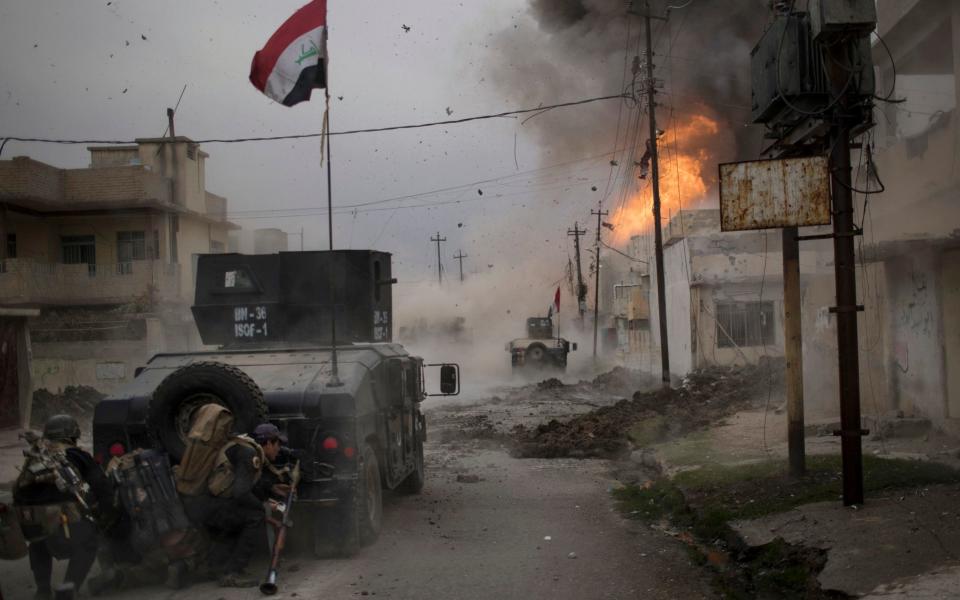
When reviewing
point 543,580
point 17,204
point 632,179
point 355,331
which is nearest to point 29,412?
point 17,204

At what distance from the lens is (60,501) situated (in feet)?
19.0

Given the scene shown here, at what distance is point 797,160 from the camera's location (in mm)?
7562

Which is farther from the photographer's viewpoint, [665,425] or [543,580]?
[665,425]

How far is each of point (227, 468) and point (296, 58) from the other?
15.7ft

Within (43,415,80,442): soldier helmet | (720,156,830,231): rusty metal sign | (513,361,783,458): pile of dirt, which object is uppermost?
(720,156,830,231): rusty metal sign

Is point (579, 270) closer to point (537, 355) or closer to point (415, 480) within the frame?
point (537, 355)

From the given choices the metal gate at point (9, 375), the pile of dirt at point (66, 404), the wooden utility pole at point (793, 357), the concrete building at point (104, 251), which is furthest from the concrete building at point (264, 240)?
the wooden utility pole at point (793, 357)

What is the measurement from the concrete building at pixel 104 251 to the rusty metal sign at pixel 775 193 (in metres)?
20.2

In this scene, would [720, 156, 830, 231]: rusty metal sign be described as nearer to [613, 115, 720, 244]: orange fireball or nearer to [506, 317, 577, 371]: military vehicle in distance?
[613, 115, 720, 244]: orange fireball

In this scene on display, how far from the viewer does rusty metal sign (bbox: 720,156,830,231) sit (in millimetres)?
7566

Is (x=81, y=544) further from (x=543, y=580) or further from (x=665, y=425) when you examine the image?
(x=665, y=425)

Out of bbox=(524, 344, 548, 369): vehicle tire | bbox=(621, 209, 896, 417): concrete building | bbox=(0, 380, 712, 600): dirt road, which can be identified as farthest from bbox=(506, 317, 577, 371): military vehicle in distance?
bbox=(0, 380, 712, 600): dirt road

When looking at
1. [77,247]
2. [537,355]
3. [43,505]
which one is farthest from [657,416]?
[77,247]

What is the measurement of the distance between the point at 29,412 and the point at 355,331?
1194 centimetres
